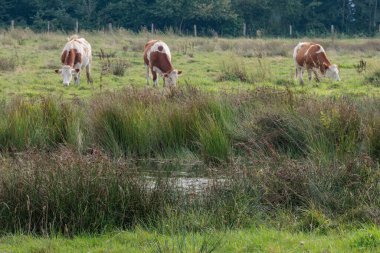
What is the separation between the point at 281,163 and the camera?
770cm

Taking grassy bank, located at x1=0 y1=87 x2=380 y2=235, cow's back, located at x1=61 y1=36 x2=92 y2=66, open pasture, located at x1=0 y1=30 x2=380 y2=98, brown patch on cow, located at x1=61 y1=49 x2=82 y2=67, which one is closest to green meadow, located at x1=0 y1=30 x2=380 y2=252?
grassy bank, located at x1=0 y1=87 x2=380 y2=235

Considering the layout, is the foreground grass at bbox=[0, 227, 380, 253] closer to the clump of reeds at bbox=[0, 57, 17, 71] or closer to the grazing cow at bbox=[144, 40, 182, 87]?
the grazing cow at bbox=[144, 40, 182, 87]

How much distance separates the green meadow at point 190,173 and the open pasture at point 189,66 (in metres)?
2.38

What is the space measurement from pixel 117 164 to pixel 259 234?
1.65 m

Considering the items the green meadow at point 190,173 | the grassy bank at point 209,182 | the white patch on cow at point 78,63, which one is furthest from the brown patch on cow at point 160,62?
the grassy bank at point 209,182

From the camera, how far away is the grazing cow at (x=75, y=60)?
19328 mm

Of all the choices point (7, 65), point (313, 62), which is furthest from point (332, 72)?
point (7, 65)

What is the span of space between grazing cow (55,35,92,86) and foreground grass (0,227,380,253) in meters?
13.2

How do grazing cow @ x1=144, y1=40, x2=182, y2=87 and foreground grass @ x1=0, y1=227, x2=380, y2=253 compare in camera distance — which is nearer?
foreground grass @ x1=0, y1=227, x2=380, y2=253

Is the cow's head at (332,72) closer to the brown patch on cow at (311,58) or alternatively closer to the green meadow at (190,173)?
the brown patch on cow at (311,58)

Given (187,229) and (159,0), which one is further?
(159,0)

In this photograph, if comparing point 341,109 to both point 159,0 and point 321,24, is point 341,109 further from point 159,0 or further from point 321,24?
point 321,24

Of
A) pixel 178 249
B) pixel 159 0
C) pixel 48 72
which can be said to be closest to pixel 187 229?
pixel 178 249

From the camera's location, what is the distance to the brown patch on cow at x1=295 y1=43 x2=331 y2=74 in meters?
21.4
